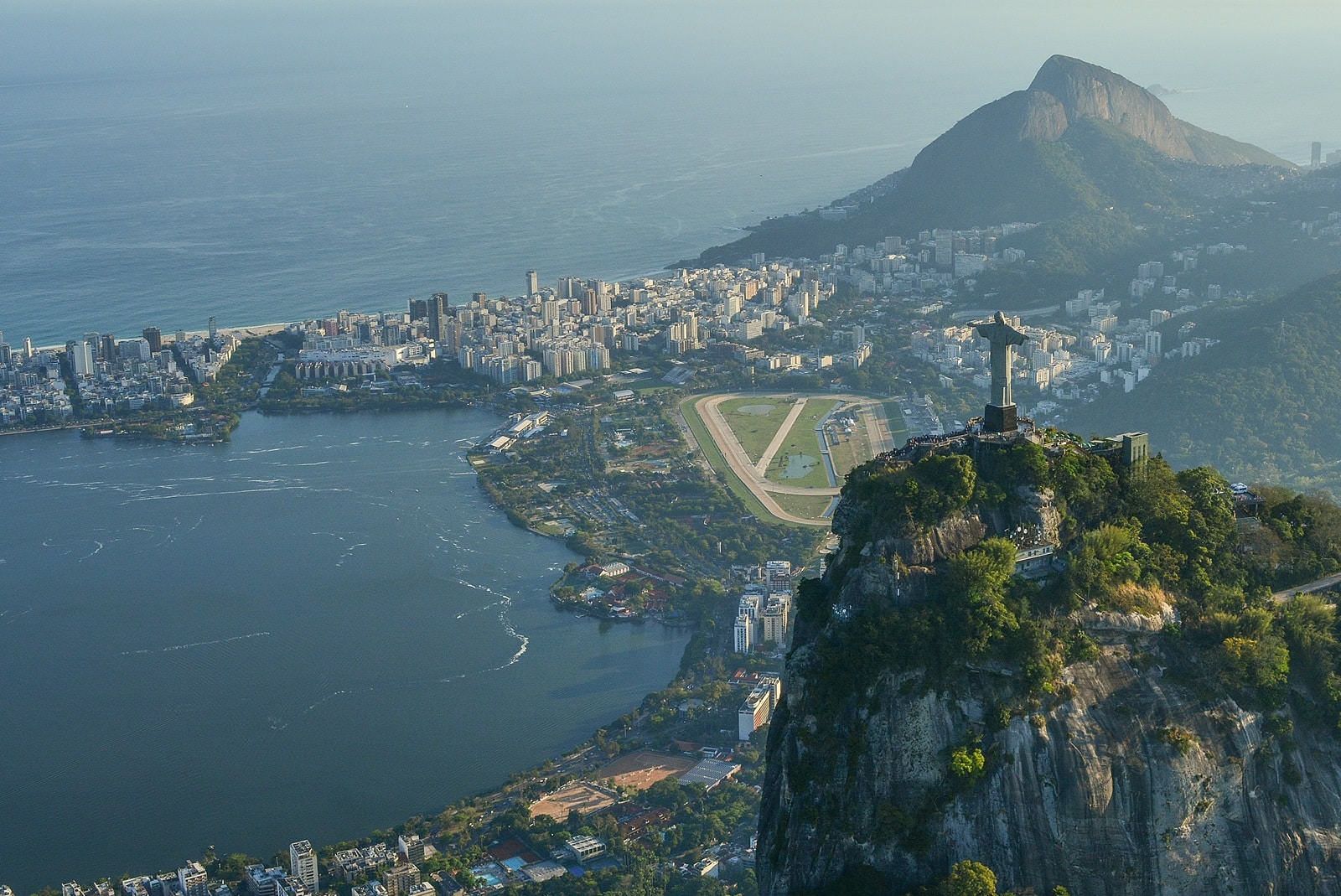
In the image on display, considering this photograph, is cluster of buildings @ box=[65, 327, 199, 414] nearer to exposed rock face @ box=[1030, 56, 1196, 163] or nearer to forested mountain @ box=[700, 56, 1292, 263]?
forested mountain @ box=[700, 56, 1292, 263]

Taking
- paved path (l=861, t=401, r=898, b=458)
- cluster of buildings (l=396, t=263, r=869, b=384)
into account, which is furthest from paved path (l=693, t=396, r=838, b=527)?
cluster of buildings (l=396, t=263, r=869, b=384)

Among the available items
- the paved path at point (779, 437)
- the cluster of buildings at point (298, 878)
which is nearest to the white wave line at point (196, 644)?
the cluster of buildings at point (298, 878)

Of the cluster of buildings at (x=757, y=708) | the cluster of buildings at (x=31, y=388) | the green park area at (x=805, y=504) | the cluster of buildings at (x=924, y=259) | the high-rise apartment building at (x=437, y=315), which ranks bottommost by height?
the cluster of buildings at (x=757, y=708)

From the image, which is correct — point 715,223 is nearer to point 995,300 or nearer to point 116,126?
point 995,300

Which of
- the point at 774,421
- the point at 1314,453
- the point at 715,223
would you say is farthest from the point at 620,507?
the point at 715,223

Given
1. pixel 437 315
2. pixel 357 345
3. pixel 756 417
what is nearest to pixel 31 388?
pixel 357 345

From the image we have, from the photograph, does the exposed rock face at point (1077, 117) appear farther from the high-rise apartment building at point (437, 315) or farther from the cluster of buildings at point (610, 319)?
the high-rise apartment building at point (437, 315)
